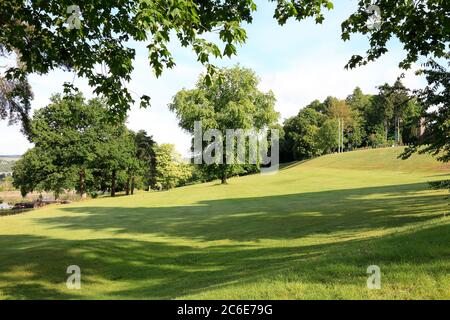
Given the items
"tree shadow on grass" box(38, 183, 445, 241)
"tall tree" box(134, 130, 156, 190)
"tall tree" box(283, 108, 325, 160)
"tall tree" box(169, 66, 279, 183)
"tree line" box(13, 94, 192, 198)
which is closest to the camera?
"tree shadow on grass" box(38, 183, 445, 241)

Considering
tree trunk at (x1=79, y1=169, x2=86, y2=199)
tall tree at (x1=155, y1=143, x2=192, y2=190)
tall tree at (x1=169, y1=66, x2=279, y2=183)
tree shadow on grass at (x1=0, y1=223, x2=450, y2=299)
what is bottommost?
tree shadow on grass at (x1=0, y1=223, x2=450, y2=299)

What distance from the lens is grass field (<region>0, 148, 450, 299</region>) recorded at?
298 inches

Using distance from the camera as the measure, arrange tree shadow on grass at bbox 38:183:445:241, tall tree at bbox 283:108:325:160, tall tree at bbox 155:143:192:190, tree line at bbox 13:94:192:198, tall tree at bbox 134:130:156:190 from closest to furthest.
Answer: tree shadow on grass at bbox 38:183:445:241, tree line at bbox 13:94:192:198, tall tree at bbox 134:130:156:190, tall tree at bbox 155:143:192:190, tall tree at bbox 283:108:325:160

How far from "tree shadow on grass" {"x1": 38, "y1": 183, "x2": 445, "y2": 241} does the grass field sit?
7cm

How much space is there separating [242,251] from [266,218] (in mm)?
8929

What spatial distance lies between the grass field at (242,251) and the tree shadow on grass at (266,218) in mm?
73

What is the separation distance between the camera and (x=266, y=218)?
82.1 feet

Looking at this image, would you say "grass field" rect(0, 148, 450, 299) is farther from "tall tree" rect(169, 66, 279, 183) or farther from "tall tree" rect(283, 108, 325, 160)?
"tall tree" rect(283, 108, 325, 160)

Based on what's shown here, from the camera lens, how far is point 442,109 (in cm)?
1574

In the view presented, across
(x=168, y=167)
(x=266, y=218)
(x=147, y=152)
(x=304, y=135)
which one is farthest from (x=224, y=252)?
(x=304, y=135)

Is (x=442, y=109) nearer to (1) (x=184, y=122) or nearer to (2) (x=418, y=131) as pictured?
(2) (x=418, y=131)

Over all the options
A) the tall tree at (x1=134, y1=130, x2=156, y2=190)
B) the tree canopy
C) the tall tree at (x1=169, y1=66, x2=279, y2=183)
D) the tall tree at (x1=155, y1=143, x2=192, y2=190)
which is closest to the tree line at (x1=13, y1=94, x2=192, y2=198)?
the tall tree at (x1=169, y1=66, x2=279, y2=183)
